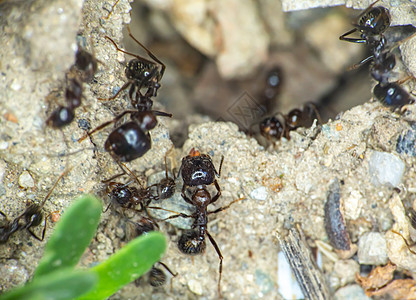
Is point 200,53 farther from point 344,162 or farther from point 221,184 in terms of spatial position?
point 344,162

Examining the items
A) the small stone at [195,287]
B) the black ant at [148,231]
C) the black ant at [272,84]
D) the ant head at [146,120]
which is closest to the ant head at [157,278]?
the black ant at [148,231]

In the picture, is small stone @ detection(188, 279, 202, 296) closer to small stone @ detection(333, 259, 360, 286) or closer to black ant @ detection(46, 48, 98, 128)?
small stone @ detection(333, 259, 360, 286)

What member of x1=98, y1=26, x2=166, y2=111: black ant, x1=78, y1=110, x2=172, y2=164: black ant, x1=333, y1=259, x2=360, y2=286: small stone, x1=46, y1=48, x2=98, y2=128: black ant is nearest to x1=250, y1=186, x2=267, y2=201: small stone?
x1=333, y1=259, x2=360, y2=286: small stone

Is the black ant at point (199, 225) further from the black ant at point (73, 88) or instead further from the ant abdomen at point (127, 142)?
the black ant at point (73, 88)

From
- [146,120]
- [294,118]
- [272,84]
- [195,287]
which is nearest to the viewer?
[146,120]

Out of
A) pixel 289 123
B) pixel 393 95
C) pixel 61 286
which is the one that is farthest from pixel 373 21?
pixel 61 286

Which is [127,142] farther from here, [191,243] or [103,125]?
[191,243]
